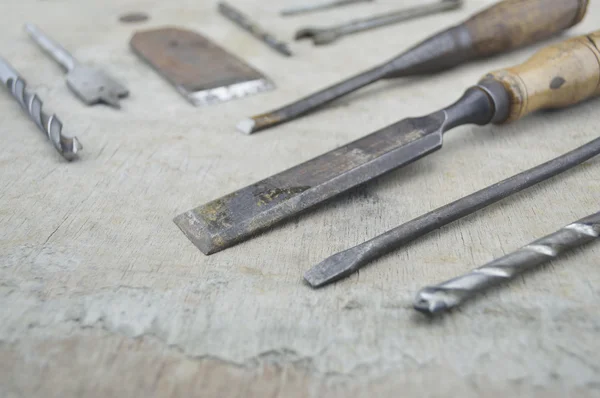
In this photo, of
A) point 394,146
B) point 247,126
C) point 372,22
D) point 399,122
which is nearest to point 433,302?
point 394,146

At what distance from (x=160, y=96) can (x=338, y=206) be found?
80 cm

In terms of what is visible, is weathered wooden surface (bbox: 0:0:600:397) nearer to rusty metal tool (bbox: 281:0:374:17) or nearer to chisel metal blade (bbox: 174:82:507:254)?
chisel metal blade (bbox: 174:82:507:254)

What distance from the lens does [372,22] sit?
231cm

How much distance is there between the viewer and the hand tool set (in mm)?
1124

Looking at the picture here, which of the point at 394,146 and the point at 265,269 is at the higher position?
the point at 394,146

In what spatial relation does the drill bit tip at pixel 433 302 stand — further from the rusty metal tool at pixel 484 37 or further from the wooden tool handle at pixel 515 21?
the wooden tool handle at pixel 515 21

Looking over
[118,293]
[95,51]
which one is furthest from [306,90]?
[118,293]

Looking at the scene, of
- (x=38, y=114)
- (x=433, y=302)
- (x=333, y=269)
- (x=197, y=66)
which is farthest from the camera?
(x=197, y=66)

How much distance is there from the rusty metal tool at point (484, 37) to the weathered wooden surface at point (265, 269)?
72 mm

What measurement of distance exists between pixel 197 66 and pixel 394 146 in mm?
866

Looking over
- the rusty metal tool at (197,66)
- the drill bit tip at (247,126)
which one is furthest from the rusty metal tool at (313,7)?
the drill bit tip at (247,126)

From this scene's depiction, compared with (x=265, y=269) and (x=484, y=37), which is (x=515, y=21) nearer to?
(x=484, y=37)

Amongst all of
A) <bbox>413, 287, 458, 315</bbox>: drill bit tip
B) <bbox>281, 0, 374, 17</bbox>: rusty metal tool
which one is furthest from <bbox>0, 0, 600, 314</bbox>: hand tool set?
<bbox>281, 0, 374, 17</bbox>: rusty metal tool

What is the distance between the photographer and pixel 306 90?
1888mm
